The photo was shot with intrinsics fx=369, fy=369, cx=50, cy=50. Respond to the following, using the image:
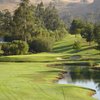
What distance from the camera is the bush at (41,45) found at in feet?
431

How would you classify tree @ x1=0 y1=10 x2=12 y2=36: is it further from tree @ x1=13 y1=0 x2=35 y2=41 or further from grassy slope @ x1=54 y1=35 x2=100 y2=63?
grassy slope @ x1=54 y1=35 x2=100 y2=63

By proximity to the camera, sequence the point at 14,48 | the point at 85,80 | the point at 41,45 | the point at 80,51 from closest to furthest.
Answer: the point at 85,80
the point at 14,48
the point at 80,51
the point at 41,45

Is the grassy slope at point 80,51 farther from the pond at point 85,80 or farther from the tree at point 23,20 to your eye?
the pond at point 85,80

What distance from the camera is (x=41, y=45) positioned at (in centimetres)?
13188

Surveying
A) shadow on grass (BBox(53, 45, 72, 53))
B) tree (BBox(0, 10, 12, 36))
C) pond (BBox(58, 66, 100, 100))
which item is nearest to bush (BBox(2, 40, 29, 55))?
shadow on grass (BBox(53, 45, 72, 53))

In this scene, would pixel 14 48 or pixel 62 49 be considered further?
pixel 62 49

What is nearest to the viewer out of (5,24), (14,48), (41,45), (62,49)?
(14,48)

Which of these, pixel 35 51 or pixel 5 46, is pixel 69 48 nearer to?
pixel 35 51

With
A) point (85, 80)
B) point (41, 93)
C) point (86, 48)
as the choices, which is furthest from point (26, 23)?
point (41, 93)

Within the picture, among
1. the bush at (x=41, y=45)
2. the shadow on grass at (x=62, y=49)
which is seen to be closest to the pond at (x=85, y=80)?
the bush at (x=41, y=45)

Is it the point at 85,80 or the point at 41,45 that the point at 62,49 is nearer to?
the point at 41,45

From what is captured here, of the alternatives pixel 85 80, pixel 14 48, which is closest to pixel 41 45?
pixel 14 48

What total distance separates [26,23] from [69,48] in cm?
2770

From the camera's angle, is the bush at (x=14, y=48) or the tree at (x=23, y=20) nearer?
the bush at (x=14, y=48)
